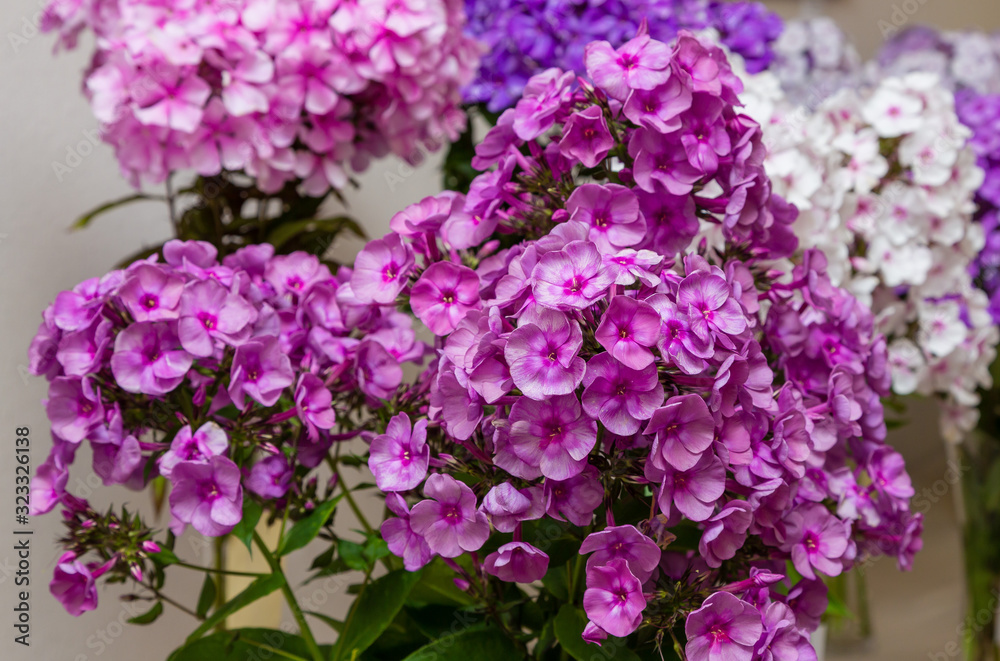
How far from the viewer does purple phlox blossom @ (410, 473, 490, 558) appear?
19.5 inches

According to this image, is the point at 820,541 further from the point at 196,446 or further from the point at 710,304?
the point at 196,446

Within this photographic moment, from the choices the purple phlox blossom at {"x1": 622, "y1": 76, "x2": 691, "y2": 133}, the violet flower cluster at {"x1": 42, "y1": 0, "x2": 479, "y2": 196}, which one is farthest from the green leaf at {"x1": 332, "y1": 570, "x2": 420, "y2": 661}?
the violet flower cluster at {"x1": 42, "y1": 0, "x2": 479, "y2": 196}

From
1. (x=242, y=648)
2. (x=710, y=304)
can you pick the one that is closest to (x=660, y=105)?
(x=710, y=304)

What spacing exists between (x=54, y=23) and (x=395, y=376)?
531 millimetres

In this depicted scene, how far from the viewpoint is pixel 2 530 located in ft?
2.17

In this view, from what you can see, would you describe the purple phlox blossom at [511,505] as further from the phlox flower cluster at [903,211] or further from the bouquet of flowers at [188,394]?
the phlox flower cluster at [903,211]

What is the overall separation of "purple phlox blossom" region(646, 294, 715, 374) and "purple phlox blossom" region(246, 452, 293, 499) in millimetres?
282

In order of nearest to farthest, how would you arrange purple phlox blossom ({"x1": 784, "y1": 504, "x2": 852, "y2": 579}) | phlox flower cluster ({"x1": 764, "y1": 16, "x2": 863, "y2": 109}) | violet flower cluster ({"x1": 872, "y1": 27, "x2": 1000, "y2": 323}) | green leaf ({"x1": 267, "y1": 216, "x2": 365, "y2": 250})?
purple phlox blossom ({"x1": 784, "y1": 504, "x2": 852, "y2": 579}), green leaf ({"x1": 267, "y1": 216, "x2": 365, "y2": 250}), violet flower cluster ({"x1": 872, "y1": 27, "x2": 1000, "y2": 323}), phlox flower cluster ({"x1": 764, "y1": 16, "x2": 863, "y2": 109})

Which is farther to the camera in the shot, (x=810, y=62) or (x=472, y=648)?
(x=810, y=62)

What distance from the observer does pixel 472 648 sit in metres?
0.55

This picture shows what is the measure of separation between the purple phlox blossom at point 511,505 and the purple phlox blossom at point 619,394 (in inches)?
2.4

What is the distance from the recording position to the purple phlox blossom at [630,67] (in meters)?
Result: 0.54

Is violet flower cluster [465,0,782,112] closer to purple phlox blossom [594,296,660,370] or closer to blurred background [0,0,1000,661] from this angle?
blurred background [0,0,1000,661]

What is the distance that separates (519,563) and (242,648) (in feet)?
0.84
